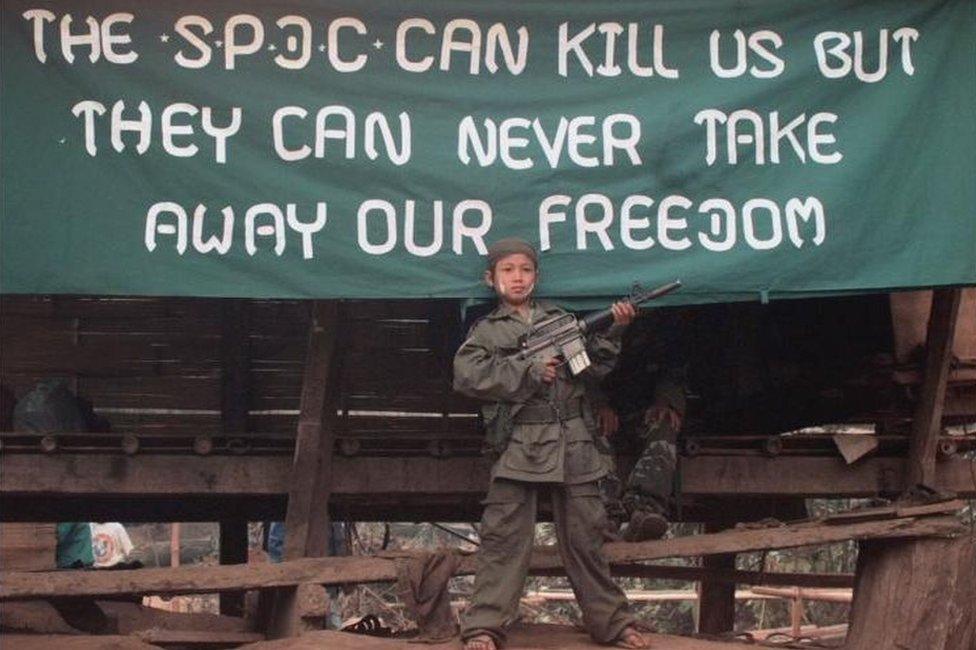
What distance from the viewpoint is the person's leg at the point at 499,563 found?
601cm

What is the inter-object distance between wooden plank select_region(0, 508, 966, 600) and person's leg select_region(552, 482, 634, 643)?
0.28 m

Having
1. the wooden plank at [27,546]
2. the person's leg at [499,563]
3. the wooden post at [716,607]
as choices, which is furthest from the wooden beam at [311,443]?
the wooden post at [716,607]

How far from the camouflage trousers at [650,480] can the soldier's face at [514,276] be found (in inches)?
44.3

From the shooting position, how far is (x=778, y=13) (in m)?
6.18

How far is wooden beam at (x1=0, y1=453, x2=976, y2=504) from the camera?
22.6ft

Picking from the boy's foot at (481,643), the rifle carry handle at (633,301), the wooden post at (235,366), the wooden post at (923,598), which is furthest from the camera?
the wooden post at (235,366)

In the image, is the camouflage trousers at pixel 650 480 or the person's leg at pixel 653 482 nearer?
the person's leg at pixel 653 482

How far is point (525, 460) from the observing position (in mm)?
6004

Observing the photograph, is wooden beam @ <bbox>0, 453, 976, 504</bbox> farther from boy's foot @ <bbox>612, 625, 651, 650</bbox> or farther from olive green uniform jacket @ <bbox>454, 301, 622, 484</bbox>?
boy's foot @ <bbox>612, 625, 651, 650</bbox>

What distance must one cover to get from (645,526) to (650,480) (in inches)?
11.6

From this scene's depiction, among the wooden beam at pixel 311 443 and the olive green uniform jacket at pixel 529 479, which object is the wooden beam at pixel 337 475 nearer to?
the wooden beam at pixel 311 443

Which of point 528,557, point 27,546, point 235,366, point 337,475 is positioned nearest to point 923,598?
point 528,557

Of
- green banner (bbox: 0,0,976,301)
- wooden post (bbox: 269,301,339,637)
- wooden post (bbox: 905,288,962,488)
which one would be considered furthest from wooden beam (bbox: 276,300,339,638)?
wooden post (bbox: 905,288,962,488)

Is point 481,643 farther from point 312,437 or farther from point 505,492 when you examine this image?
point 312,437
